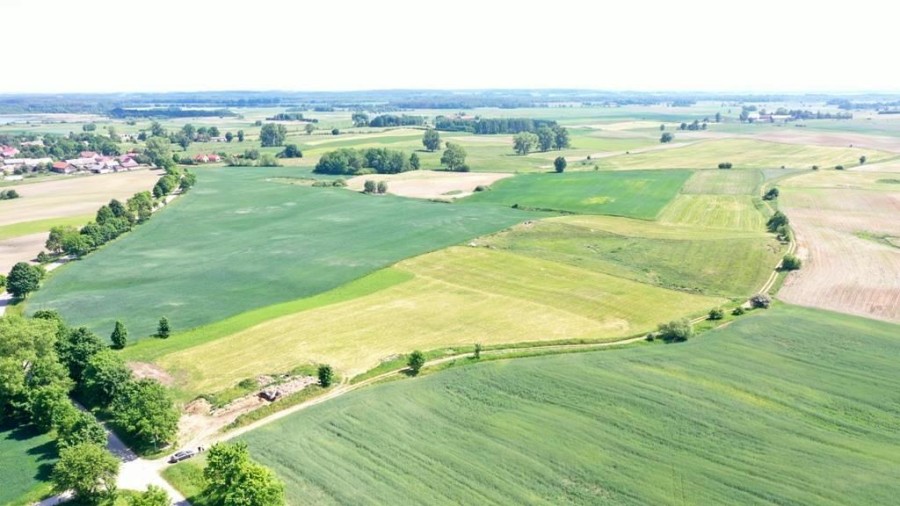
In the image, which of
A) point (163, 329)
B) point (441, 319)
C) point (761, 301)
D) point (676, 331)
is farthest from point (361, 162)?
point (676, 331)

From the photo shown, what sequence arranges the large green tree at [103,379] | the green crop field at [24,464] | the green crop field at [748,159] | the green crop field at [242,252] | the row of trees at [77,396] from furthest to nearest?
the green crop field at [748,159] < the green crop field at [242,252] < the large green tree at [103,379] < the green crop field at [24,464] < the row of trees at [77,396]

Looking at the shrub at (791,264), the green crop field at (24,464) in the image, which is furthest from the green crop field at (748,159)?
the green crop field at (24,464)

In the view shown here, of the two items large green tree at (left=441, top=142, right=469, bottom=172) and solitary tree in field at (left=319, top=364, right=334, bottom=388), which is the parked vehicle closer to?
solitary tree in field at (left=319, top=364, right=334, bottom=388)

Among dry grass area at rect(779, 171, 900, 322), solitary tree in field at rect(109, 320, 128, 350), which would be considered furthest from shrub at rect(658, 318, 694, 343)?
solitary tree in field at rect(109, 320, 128, 350)

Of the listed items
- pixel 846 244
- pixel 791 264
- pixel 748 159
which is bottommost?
pixel 846 244

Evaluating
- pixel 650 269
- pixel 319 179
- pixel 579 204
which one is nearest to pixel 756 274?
pixel 650 269

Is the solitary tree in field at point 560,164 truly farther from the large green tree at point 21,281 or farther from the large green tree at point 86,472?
the large green tree at point 86,472

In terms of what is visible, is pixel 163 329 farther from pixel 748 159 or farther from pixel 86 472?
pixel 748 159
